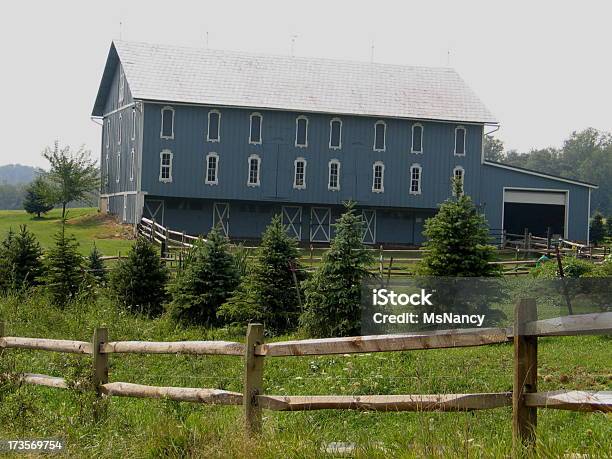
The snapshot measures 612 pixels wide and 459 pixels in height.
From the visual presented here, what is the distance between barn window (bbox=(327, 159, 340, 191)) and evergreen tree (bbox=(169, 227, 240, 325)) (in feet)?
83.7

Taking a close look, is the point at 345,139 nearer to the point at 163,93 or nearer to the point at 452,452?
the point at 163,93

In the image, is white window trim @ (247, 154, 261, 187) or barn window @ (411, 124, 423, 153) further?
barn window @ (411, 124, 423, 153)

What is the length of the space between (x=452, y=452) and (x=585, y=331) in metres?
1.15

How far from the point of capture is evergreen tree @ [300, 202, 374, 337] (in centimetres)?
1905

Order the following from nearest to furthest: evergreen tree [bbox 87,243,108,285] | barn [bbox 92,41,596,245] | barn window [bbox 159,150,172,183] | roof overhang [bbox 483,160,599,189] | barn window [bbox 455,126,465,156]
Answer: evergreen tree [bbox 87,243,108,285]
barn window [bbox 159,150,172,183]
barn [bbox 92,41,596,245]
roof overhang [bbox 483,160,599,189]
barn window [bbox 455,126,465,156]

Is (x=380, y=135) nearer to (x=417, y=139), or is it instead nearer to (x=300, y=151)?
(x=417, y=139)

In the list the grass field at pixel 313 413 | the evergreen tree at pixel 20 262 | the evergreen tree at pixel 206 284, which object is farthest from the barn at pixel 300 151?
the grass field at pixel 313 413

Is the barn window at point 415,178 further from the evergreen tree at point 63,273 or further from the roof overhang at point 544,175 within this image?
the evergreen tree at point 63,273

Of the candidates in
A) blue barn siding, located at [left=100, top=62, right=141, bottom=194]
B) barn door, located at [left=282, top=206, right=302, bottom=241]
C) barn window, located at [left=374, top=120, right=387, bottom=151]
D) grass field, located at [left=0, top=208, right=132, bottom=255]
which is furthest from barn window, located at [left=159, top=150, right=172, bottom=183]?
barn window, located at [left=374, top=120, right=387, bottom=151]

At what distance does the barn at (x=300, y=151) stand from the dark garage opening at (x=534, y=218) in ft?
0.40

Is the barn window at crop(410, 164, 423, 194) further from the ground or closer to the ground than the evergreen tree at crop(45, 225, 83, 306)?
further from the ground

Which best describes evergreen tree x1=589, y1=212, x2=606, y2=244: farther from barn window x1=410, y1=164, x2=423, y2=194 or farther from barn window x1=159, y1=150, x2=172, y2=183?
barn window x1=159, y1=150, x2=172, y2=183

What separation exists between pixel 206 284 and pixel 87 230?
28.4 metres

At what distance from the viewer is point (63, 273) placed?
24391 mm
